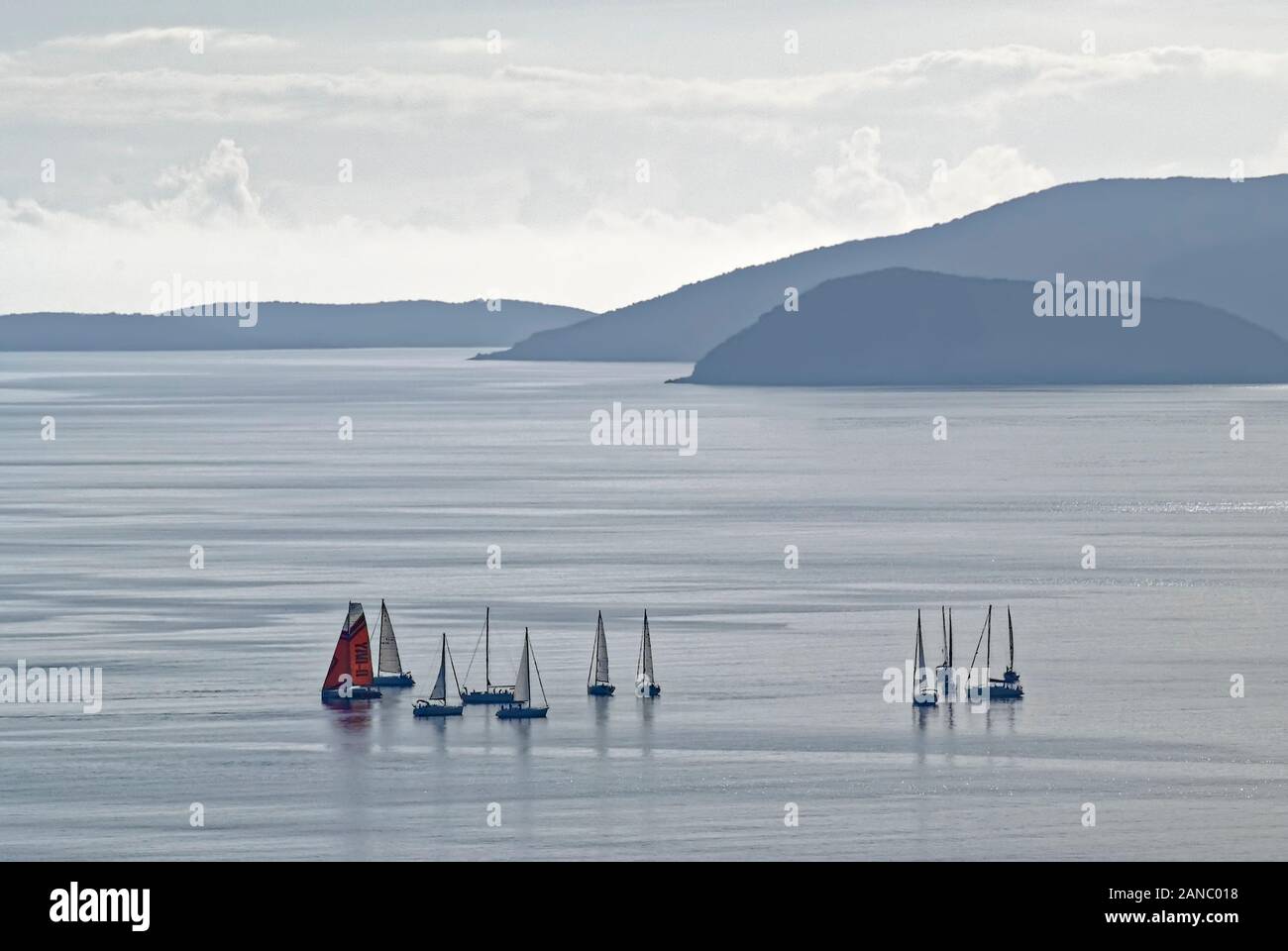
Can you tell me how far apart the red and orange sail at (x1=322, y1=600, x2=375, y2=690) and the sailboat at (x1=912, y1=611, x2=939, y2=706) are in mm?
14297

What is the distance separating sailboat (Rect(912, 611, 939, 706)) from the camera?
55.6 m

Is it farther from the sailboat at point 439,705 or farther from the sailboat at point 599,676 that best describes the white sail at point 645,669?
the sailboat at point 439,705

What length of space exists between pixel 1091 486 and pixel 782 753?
288 feet

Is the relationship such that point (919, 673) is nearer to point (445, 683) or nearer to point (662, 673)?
point (662, 673)

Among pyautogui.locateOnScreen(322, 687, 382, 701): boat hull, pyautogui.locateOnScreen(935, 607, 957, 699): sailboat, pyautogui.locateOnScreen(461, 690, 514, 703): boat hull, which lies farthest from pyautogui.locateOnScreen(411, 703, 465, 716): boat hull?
pyautogui.locateOnScreen(935, 607, 957, 699): sailboat

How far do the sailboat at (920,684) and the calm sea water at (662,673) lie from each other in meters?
1.05

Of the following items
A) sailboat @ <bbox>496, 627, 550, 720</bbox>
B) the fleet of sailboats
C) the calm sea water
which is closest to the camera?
the calm sea water

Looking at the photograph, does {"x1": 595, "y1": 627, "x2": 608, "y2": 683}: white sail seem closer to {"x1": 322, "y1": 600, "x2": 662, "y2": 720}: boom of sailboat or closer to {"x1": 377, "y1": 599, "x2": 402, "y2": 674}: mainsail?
{"x1": 322, "y1": 600, "x2": 662, "y2": 720}: boom of sailboat

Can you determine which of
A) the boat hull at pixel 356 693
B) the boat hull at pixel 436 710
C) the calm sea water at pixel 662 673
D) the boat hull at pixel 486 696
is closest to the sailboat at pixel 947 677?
the calm sea water at pixel 662 673

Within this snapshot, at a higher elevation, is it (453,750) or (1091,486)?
(1091,486)

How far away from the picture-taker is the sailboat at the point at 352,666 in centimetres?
5556
